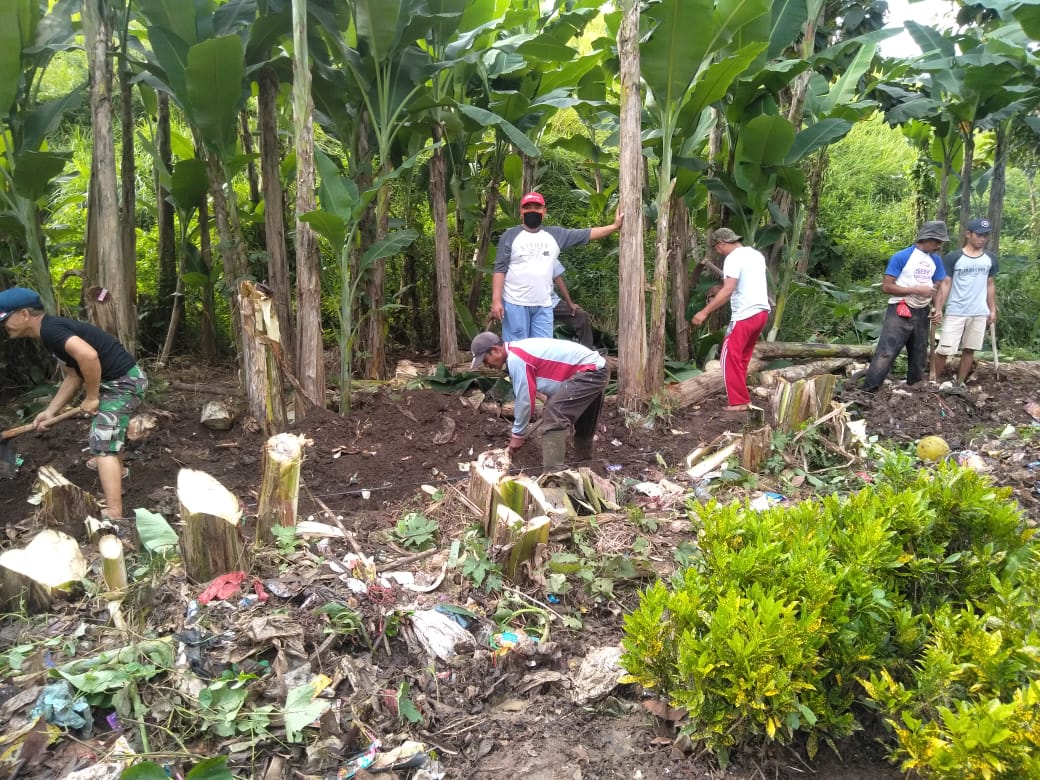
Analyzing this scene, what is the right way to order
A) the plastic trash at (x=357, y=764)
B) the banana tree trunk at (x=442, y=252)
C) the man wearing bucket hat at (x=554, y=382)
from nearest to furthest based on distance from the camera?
the plastic trash at (x=357, y=764), the man wearing bucket hat at (x=554, y=382), the banana tree trunk at (x=442, y=252)

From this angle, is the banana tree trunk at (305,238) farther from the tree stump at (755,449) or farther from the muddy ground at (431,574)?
the tree stump at (755,449)

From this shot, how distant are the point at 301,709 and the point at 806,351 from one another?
659 centimetres

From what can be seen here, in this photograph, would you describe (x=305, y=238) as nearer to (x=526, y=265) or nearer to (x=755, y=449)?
(x=526, y=265)

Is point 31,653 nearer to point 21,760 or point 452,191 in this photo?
point 21,760

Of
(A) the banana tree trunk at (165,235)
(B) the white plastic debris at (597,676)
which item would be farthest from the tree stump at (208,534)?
(A) the banana tree trunk at (165,235)

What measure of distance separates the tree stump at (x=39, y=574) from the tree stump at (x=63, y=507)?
A: 0.84m

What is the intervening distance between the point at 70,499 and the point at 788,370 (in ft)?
19.9

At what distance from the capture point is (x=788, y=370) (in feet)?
23.8

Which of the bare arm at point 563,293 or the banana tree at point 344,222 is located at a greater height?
the banana tree at point 344,222

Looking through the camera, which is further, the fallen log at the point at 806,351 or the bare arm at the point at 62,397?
the fallen log at the point at 806,351

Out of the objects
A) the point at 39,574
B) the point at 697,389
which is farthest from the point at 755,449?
the point at 39,574

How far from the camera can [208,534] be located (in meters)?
2.89

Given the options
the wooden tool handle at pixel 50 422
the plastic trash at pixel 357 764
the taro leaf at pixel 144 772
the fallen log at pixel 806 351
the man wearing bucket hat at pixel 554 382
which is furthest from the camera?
the fallen log at pixel 806 351

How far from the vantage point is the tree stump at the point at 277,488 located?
336 cm
